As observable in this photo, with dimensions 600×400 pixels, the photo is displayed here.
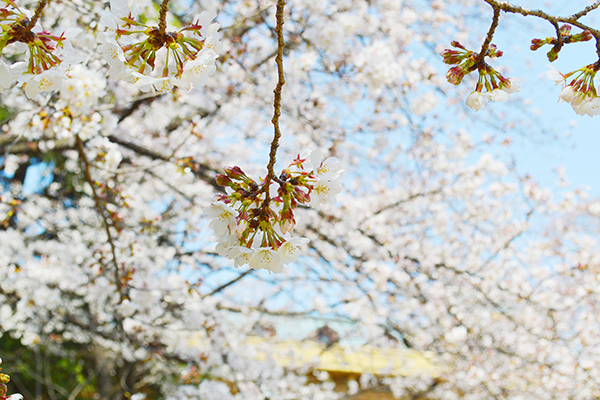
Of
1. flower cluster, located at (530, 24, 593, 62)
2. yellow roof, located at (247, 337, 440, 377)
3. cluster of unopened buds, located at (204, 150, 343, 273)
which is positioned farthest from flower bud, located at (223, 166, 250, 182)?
yellow roof, located at (247, 337, 440, 377)

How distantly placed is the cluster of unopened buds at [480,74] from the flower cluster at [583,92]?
103mm

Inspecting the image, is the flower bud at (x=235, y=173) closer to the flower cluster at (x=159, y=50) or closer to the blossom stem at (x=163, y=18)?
the flower cluster at (x=159, y=50)

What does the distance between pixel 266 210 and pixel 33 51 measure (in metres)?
0.58

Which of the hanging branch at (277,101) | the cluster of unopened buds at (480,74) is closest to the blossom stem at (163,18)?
the hanging branch at (277,101)

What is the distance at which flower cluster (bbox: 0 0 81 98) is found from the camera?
2.77ft

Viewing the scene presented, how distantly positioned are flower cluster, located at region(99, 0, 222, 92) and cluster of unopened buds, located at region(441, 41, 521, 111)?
0.50 metres

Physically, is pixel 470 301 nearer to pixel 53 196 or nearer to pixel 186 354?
pixel 186 354

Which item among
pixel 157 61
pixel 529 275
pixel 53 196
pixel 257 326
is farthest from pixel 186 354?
pixel 157 61

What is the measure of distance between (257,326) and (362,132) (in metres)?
3.22

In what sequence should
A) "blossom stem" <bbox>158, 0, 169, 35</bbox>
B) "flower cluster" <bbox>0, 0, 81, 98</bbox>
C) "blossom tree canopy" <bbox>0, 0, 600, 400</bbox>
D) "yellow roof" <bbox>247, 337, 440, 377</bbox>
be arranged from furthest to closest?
"yellow roof" <bbox>247, 337, 440, 377</bbox>
"blossom tree canopy" <bbox>0, 0, 600, 400</bbox>
"flower cluster" <bbox>0, 0, 81, 98</bbox>
"blossom stem" <bbox>158, 0, 169, 35</bbox>

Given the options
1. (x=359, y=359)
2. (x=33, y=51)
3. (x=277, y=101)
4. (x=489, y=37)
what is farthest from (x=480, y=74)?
(x=359, y=359)

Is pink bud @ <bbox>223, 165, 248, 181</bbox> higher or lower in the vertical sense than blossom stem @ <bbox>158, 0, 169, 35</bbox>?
lower

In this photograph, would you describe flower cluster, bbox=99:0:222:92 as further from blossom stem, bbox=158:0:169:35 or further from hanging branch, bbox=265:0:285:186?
hanging branch, bbox=265:0:285:186

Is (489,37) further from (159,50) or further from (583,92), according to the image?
(159,50)
